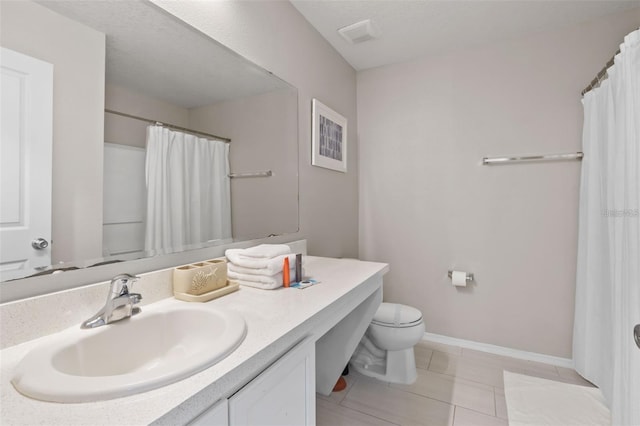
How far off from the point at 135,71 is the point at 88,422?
1010mm

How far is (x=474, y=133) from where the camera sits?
2.30 metres

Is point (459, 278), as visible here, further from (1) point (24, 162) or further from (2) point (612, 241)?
(1) point (24, 162)

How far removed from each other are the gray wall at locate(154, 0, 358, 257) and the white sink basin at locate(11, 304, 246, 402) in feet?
2.42

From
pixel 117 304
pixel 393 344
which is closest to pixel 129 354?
pixel 117 304

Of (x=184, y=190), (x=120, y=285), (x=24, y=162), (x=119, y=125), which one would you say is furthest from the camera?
(x=184, y=190)

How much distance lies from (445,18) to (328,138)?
107 centimetres

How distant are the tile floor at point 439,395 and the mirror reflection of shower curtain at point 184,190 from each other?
117 centimetres

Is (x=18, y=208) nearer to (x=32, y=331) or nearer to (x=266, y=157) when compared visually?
(x=32, y=331)

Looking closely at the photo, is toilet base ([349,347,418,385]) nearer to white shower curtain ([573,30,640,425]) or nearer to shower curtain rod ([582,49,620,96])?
white shower curtain ([573,30,640,425])

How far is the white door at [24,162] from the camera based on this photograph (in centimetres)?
73

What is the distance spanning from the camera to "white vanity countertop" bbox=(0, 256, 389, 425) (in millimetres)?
486

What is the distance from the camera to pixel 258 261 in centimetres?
122

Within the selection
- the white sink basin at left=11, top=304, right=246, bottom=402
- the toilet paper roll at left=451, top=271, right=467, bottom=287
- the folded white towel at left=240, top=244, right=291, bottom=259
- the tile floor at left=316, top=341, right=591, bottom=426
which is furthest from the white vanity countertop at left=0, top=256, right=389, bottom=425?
the toilet paper roll at left=451, top=271, right=467, bottom=287

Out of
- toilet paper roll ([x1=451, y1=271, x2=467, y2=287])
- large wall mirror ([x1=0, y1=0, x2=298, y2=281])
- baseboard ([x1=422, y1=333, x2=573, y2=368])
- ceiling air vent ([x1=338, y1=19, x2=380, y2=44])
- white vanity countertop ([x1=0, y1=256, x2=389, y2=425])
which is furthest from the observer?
toilet paper roll ([x1=451, y1=271, x2=467, y2=287])
